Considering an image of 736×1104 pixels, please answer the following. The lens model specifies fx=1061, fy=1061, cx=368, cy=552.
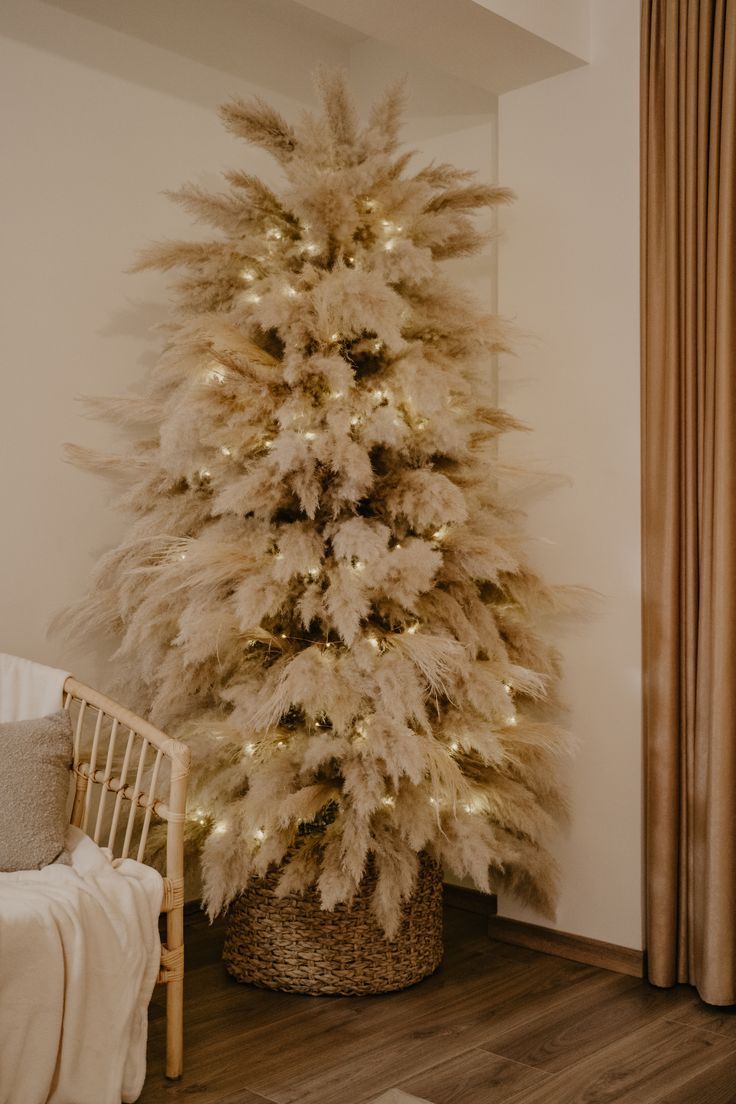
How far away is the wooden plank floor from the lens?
2080 millimetres

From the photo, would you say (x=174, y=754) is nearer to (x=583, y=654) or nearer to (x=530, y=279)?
(x=583, y=654)

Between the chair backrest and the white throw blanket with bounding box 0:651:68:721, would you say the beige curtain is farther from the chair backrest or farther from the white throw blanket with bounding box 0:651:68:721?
the white throw blanket with bounding box 0:651:68:721

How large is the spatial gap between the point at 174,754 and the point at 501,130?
2.08m

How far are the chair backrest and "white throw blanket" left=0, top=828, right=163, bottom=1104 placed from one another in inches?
4.4

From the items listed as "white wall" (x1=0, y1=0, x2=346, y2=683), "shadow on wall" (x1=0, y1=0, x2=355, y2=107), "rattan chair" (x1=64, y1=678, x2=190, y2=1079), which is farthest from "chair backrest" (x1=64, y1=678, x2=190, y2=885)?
"shadow on wall" (x1=0, y1=0, x2=355, y2=107)

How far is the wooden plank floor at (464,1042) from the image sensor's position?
6.82 ft

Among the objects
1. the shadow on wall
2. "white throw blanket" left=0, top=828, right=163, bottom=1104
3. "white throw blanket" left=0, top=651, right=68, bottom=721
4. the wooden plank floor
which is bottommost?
the wooden plank floor

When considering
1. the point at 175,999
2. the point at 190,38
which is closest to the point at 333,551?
the point at 175,999

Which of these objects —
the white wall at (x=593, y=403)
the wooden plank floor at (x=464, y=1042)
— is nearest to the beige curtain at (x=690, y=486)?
the white wall at (x=593, y=403)

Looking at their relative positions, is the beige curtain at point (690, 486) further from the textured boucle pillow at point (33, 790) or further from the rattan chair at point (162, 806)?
the textured boucle pillow at point (33, 790)

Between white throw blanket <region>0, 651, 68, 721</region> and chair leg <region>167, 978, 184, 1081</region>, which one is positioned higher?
white throw blanket <region>0, 651, 68, 721</region>

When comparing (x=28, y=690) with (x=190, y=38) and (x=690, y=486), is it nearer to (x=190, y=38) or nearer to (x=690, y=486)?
(x=690, y=486)

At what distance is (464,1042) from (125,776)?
3.07 ft

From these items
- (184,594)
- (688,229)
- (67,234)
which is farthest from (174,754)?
(688,229)
